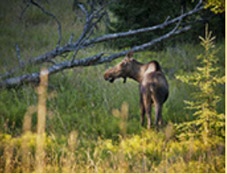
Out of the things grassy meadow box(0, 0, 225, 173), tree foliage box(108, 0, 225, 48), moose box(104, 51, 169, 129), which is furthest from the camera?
tree foliage box(108, 0, 225, 48)

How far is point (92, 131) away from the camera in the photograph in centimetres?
722

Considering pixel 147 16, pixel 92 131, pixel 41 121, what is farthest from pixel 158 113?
pixel 147 16

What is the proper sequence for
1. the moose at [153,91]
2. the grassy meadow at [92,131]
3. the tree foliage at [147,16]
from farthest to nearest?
the tree foliage at [147,16] < the moose at [153,91] < the grassy meadow at [92,131]

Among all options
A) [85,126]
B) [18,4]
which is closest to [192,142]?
[85,126]

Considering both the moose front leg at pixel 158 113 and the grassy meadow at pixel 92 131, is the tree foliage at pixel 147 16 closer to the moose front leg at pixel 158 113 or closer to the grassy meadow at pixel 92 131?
the grassy meadow at pixel 92 131

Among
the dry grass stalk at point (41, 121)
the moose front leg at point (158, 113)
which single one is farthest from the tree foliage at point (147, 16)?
the moose front leg at point (158, 113)

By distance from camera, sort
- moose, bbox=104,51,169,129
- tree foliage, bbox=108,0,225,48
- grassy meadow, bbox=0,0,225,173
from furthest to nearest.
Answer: tree foliage, bbox=108,0,225,48 < moose, bbox=104,51,169,129 < grassy meadow, bbox=0,0,225,173

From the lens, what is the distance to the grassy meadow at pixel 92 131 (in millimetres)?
5785

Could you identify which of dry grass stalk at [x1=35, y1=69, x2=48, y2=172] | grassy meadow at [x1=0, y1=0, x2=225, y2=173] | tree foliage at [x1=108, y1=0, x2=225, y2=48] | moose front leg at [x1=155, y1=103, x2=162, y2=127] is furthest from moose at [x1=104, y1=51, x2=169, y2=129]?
tree foliage at [x1=108, y1=0, x2=225, y2=48]

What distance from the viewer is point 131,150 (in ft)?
20.8

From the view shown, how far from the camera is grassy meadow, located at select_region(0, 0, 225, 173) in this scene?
579 centimetres

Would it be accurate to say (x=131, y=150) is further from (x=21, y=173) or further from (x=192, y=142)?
(x=21, y=173)

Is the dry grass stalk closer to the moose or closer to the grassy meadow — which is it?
the grassy meadow

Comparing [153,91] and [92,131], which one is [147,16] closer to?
[92,131]
